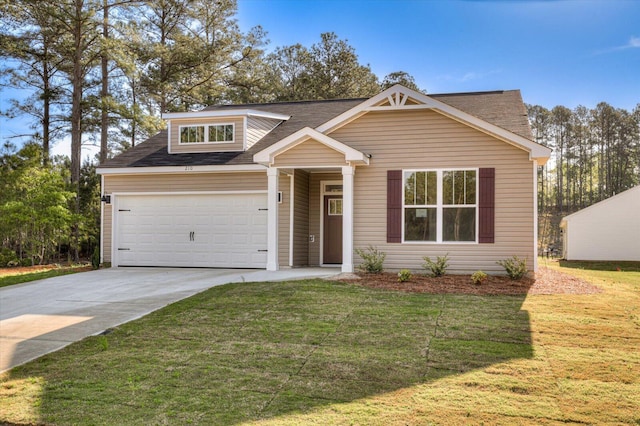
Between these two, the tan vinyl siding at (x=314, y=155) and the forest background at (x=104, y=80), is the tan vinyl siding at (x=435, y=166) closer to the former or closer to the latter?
the tan vinyl siding at (x=314, y=155)

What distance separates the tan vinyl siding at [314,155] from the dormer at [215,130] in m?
2.91

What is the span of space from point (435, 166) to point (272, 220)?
3.95 m

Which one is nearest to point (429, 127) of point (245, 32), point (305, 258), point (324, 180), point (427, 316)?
point (324, 180)

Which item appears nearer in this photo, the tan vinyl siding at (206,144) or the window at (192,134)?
the tan vinyl siding at (206,144)

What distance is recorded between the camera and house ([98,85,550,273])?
37.7 ft

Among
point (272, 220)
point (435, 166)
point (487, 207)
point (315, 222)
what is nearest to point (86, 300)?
point (272, 220)

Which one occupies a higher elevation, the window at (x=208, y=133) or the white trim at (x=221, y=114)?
the white trim at (x=221, y=114)

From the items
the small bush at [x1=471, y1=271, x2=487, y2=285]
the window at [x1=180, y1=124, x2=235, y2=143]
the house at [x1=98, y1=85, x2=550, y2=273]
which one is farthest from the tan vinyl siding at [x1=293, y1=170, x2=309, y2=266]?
the small bush at [x1=471, y1=271, x2=487, y2=285]

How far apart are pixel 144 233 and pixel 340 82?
19767mm

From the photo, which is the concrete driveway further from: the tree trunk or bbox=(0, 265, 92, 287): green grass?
the tree trunk

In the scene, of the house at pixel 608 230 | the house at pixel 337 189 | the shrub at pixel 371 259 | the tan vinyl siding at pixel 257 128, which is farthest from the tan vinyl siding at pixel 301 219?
the house at pixel 608 230

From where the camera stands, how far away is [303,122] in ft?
52.1

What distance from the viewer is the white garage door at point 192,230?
44.6 ft

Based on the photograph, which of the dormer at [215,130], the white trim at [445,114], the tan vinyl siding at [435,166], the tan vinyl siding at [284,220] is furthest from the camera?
the dormer at [215,130]
